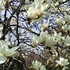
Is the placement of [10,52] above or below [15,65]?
above

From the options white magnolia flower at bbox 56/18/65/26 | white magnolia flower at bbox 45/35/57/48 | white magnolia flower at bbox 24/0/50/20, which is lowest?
white magnolia flower at bbox 45/35/57/48

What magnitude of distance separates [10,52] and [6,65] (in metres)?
0.41

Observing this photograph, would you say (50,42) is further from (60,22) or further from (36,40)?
(60,22)

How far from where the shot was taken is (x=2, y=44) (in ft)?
3.13

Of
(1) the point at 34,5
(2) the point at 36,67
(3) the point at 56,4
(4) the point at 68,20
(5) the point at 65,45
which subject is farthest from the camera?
(3) the point at 56,4

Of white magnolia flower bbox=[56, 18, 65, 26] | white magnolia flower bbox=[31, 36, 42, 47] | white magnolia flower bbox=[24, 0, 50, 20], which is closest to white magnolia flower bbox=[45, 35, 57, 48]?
white magnolia flower bbox=[31, 36, 42, 47]

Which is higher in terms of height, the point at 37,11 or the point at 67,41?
the point at 37,11

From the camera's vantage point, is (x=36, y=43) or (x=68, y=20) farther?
(x=68, y=20)

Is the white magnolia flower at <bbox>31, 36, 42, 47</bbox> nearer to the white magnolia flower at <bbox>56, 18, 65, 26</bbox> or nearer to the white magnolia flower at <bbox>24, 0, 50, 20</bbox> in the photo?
the white magnolia flower at <bbox>24, 0, 50, 20</bbox>

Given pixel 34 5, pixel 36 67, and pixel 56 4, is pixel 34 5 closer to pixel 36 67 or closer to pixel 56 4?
pixel 36 67

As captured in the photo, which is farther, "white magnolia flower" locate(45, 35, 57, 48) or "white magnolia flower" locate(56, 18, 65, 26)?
"white magnolia flower" locate(56, 18, 65, 26)

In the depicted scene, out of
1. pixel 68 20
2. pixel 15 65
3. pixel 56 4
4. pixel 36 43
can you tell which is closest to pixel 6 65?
pixel 15 65

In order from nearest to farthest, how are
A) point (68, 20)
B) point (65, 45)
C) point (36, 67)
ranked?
point (36, 67) → point (65, 45) → point (68, 20)

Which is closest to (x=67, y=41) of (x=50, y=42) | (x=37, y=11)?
(x=50, y=42)
